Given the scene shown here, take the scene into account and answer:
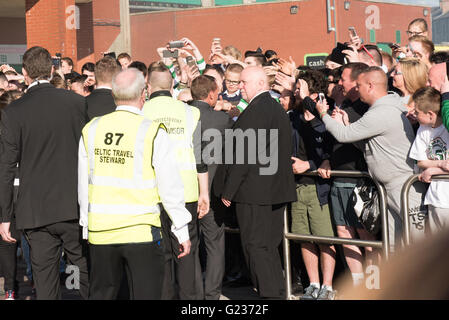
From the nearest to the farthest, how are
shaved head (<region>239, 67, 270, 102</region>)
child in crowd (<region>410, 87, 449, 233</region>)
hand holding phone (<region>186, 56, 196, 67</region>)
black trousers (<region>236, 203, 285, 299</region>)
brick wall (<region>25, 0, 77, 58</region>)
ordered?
child in crowd (<region>410, 87, 449, 233</region>) < black trousers (<region>236, 203, 285, 299</region>) < shaved head (<region>239, 67, 270, 102</region>) < hand holding phone (<region>186, 56, 196, 67</region>) < brick wall (<region>25, 0, 77, 58</region>)

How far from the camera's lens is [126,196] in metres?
4.35

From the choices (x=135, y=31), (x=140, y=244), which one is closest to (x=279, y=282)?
(x=140, y=244)

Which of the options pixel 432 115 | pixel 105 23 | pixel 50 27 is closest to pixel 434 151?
pixel 432 115

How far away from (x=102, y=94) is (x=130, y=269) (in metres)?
2.25

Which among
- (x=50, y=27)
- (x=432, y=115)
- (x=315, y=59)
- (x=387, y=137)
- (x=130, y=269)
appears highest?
(x=50, y=27)

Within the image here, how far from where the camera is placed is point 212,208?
6.61 metres

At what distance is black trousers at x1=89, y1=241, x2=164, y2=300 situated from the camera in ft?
14.3

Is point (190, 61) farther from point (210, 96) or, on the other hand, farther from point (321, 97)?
point (321, 97)

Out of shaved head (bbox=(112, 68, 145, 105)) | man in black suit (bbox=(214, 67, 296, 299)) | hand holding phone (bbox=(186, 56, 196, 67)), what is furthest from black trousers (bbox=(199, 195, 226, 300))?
hand holding phone (bbox=(186, 56, 196, 67))

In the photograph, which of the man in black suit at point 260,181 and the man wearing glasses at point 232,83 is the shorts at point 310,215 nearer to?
the man in black suit at point 260,181

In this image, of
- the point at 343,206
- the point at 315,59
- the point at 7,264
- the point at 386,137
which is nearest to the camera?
the point at 386,137

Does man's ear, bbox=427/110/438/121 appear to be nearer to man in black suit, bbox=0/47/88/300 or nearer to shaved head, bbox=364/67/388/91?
shaved head, bbox=364/67/388/91

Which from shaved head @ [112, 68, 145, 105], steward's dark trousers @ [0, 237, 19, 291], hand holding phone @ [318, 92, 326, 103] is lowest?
steward's dark trousers @ [0, 237, 19, 291]

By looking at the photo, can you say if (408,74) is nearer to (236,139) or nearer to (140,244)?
(236,139)
